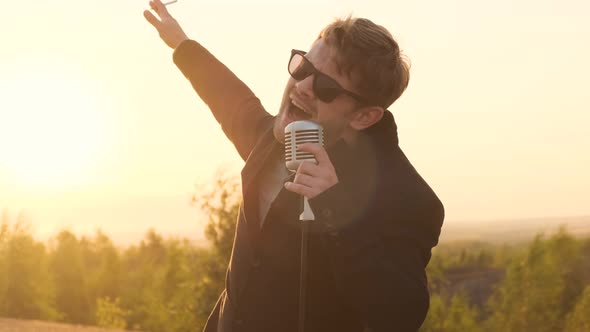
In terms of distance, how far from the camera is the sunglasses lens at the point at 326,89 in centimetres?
288

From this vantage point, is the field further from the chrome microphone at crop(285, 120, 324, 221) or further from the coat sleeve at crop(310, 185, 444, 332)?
the chrome microphone at crop(285, 120, 324, 221)

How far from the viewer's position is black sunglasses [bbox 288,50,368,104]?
288 centimetres

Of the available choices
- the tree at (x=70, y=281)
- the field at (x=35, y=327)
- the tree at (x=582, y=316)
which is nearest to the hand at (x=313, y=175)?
the field at (x=35, y=327)

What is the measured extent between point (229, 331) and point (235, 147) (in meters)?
0.92

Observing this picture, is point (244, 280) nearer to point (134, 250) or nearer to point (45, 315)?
point (45, 315)

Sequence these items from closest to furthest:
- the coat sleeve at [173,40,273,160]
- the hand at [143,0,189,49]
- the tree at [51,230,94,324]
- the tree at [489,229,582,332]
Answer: the coat sleeve at [173,40,273,160]
the hand at [143,0,189,49]
the tree at [489,229,582,332]
the tree at [51,230,94,324]

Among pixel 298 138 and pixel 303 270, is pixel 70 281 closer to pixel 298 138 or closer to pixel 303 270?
pixel 303 270

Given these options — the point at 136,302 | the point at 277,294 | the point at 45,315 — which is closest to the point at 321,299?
the point at 277,294

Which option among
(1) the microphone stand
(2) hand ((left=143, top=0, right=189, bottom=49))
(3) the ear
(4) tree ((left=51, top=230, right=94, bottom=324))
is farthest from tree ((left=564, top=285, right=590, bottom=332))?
(1) the microphone stand

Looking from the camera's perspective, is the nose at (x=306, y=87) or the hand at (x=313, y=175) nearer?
the hand at (x=313, y=175)

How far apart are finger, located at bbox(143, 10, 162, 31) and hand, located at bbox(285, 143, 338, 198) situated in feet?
6.79

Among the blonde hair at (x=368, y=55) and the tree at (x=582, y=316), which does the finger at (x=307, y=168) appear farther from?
the tree at (x=582, y=316)

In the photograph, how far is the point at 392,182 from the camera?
9.41 ft

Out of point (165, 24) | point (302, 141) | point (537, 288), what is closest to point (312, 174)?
point (302, 141)
